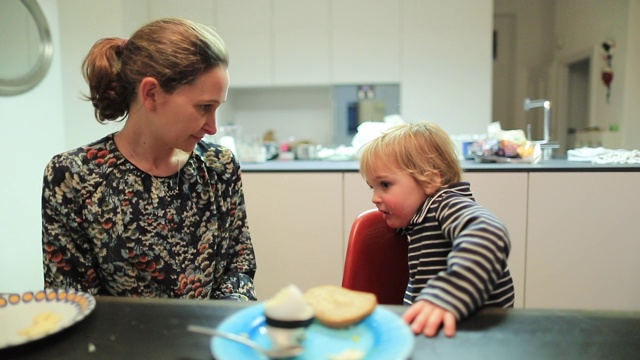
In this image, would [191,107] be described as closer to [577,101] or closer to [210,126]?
[210,126]

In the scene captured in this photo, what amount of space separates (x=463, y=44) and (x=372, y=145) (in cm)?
282

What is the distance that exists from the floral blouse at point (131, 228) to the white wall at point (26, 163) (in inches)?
58.7

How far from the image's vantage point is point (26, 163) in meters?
2.23

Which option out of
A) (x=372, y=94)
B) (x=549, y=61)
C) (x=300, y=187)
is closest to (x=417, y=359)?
(x=300, y=187)

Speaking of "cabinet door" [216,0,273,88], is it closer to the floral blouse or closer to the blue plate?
the floral blouse

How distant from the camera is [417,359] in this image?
528 mm

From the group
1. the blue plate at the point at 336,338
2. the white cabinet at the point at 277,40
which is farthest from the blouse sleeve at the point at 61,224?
the white cabinet at the point at 277,40

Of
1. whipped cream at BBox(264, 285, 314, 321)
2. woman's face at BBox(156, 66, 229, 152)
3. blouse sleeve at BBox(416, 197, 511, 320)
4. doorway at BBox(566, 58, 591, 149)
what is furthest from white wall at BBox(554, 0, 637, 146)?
whipped cream at BBox(264, 285, 314, 321)

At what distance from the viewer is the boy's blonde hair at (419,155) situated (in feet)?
3.31

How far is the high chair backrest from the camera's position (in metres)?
1.12

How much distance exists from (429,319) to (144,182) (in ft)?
2.28

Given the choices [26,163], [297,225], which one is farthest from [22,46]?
[297,225]

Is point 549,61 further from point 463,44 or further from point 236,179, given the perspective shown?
point 236,179

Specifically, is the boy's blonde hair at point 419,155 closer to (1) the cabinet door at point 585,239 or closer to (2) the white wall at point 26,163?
(1) the cabinet door at point 585,239
